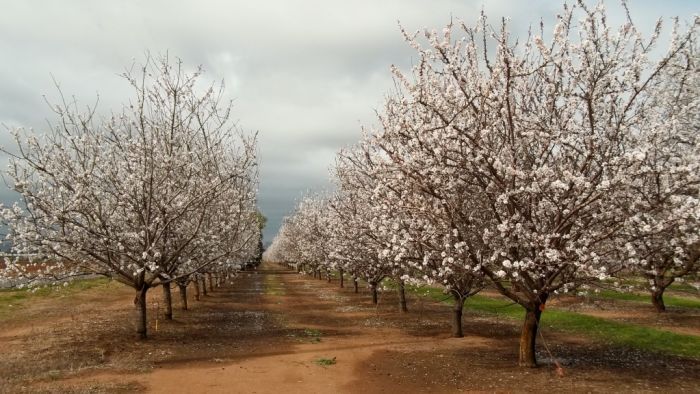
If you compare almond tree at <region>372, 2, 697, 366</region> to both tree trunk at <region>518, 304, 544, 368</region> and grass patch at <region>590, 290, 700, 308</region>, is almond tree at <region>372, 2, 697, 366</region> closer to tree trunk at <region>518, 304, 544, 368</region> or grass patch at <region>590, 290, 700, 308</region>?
tree trunk at <region>518, 304, 544, 368</region>

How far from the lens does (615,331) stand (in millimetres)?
24266

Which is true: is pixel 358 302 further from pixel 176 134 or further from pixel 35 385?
pixel 35 385

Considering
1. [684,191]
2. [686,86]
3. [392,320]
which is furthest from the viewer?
[392,320]

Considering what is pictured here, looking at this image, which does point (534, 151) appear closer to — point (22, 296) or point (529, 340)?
point (529, 340)

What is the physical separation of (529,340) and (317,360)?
7.21 m

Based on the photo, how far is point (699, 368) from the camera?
1670 cm

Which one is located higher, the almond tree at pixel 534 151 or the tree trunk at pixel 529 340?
the almond tree at pixel 534 151

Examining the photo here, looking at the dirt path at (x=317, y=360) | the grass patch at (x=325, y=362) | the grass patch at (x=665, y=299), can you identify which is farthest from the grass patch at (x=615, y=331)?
the grass patch at (x=325, y=362)

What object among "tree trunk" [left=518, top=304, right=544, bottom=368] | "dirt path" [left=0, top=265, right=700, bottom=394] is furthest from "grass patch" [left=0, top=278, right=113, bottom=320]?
"tree trunk" [left=518, top=304, right=544, bottom=368]

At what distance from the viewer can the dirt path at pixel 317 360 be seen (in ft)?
48.0

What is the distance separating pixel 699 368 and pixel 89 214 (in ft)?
71.0

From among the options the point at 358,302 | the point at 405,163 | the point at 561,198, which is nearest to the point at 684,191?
the point at 561,198

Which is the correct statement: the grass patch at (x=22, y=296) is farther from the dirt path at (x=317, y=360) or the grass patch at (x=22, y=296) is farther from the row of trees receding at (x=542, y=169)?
the row of trees receding at (x=542, y=169)

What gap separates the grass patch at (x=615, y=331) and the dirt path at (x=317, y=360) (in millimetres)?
1684
